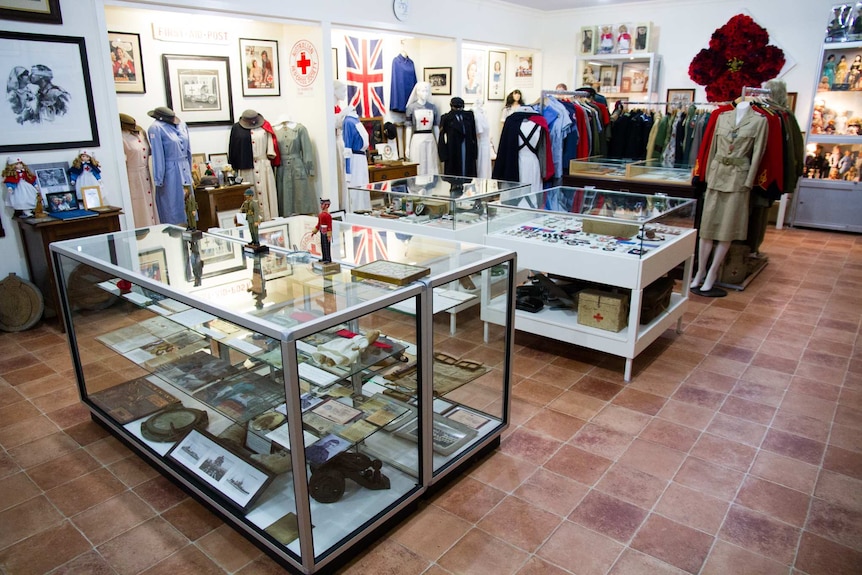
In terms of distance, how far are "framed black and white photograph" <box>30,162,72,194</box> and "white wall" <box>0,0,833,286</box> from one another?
8cm

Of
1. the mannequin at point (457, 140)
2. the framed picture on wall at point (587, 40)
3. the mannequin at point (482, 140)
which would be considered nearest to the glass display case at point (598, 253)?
the mannequin at point (457, 140)

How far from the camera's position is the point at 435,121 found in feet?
27.9

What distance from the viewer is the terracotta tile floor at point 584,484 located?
2389 mm

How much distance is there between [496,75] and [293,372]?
9.26 meters

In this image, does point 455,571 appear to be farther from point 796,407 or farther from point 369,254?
point 796,407

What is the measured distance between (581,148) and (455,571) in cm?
604

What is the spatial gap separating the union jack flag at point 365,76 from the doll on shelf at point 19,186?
14.3 feet

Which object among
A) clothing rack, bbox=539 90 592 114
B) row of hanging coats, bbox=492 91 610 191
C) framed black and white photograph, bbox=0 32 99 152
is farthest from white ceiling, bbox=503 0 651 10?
framed black and white photograph, bbox=0 32 99 152

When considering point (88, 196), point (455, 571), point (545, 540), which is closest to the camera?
point (455, 571)

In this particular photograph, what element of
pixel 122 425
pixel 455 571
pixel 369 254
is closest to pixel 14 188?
pixel 122 425

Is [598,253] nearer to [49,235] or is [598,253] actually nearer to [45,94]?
[49,235]

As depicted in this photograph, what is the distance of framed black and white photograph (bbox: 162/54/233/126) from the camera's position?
20.9 feet

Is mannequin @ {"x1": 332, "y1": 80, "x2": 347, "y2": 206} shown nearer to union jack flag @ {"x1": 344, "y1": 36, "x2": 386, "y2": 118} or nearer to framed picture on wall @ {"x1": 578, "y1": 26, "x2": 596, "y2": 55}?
union jack flag @ {"x1": 344, "y1": 36, "x2": 386, "y2": 118}

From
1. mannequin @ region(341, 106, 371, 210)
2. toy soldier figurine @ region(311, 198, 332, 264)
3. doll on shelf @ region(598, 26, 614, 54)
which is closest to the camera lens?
toy soldier figurine @ region(311, 198, 332, 264)
